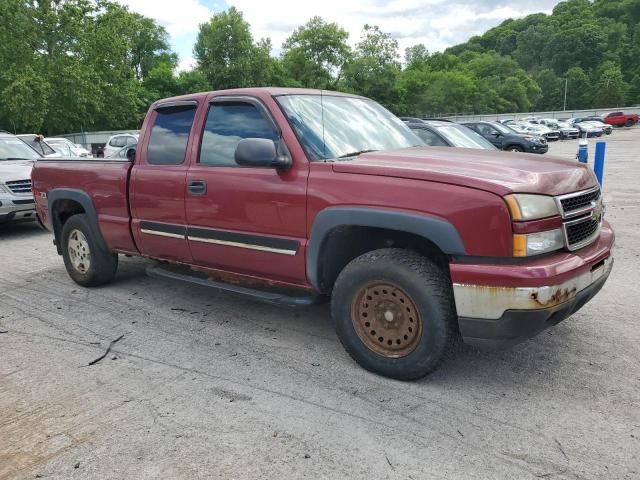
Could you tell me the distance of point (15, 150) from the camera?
1025 cm

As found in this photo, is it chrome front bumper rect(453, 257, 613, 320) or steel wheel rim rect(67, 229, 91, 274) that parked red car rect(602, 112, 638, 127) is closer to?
steel wheel rim rect(67, 229, 91, 274)

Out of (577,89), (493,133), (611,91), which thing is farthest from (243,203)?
(577,89)

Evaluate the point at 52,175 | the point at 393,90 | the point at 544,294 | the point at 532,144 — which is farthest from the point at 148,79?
the point at 544,294

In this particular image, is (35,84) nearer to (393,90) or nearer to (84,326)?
(84,326)

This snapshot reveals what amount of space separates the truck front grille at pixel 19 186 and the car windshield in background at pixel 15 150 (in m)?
1.27

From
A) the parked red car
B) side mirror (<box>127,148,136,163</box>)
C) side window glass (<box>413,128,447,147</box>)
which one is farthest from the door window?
the parked red car

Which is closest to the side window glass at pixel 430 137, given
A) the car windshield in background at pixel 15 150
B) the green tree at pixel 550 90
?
the car windshield in background at pixel 15 150

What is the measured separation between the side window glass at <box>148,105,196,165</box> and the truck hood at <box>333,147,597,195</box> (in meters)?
1.66

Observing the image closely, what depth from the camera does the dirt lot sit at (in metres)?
2.66

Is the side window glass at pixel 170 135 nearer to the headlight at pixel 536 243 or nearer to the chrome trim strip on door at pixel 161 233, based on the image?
the chrome trim strip on door at pixel 161 233

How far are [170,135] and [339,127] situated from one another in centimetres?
159

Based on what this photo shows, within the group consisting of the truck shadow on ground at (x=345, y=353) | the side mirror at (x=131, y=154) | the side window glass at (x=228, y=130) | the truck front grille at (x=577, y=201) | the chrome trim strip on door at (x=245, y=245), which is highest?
the side window glass at (x=228, y=130)

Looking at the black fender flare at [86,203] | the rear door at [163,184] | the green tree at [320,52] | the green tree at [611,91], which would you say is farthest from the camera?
the green tree at [611,91]

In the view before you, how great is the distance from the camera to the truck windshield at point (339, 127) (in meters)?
3.84
